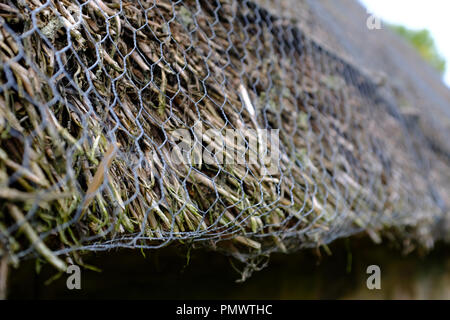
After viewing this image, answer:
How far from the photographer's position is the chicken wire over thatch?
0.51 metres

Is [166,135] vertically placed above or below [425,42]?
below

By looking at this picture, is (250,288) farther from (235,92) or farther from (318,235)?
(235,92)

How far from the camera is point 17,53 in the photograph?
1.80 feet

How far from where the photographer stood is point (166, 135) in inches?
28.0

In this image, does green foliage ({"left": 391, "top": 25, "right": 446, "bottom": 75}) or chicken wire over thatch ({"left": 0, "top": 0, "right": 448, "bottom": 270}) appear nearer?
chicken wire over thatch ({"left": 0, "top": 0, "right": 448, "bottom": 270})

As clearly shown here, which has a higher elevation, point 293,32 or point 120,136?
point 293,32

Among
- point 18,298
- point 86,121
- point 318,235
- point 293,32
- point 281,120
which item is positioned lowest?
point 18,298

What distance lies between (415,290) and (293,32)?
1.57 metres

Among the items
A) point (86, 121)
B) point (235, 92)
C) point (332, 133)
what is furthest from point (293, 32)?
point (86, 121)

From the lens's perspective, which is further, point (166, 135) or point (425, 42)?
point (425, 42)

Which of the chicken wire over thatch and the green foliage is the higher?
the green foliage

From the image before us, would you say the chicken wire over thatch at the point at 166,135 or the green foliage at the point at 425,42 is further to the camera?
the green foliage at the point at 425,42

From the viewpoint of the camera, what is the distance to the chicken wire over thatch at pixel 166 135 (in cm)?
51

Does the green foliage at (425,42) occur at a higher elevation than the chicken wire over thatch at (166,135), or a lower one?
higher
